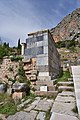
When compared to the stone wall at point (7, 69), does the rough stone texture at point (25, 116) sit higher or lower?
lower

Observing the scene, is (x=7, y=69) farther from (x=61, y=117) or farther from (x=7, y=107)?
(x=61, y=117)

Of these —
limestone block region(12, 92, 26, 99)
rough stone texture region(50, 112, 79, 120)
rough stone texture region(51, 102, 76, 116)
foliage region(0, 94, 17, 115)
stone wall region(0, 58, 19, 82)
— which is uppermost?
stone wall region(0, 58, 19, 82)

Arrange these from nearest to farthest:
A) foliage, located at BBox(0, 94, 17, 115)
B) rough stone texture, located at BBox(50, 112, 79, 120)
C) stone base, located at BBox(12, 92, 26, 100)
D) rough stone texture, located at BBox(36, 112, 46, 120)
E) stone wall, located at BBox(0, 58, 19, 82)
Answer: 1. rough stone texture, located at BBox(50, 112, 79, 120)
2. rough stone texture, located at BBox(36, 112, 46, 120)
3. foliage, located at BBox(0, 94, 17, 115)
4. stone base, located at BBox(12, 92, 26, 100)
5. stone wall, located at BBox(0, 58, 19, 82)

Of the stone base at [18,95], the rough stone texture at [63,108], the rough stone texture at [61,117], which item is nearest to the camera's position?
the rough stone texture at [61,117]

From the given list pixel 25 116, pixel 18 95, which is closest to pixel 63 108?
pixel 25 116

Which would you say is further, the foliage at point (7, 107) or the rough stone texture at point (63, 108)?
the foliage at point (7, 107)

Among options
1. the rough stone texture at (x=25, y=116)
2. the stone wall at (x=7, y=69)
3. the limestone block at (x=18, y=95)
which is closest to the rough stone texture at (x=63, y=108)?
the rough stone texture at (x=25, y=116)

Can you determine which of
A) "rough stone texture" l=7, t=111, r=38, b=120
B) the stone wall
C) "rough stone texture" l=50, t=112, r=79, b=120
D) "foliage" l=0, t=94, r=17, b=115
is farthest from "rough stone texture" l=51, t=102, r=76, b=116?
the stone wall

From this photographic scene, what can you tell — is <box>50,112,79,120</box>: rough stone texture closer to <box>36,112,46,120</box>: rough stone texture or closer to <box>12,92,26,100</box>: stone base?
<box>36,112,46,120</box>: rough stone texture

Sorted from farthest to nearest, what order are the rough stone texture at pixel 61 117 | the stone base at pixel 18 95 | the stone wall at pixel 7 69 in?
the stone wall at pixel 7 69 < the stone base at pixel 18 95 < the rough stone texture at pixel 61 117

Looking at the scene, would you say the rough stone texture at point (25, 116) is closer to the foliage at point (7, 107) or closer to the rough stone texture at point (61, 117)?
the foliage at point (7, 107)

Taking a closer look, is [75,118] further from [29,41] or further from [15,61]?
[29,41]

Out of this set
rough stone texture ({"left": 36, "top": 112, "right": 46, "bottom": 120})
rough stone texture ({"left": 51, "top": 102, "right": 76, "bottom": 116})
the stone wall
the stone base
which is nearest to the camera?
rough stone texture ({"left": 36, "top": 112, "right": 46, "bottom": 120})

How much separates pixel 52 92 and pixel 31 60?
5.67 ft
